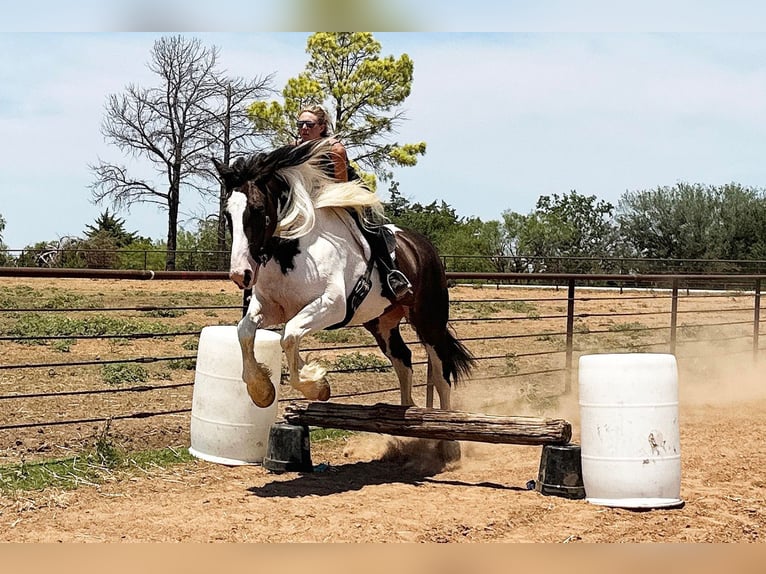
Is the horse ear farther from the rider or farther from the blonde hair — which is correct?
the blonde hair

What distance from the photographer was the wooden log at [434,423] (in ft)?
16.4

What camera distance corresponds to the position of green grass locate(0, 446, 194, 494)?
16.4 ft

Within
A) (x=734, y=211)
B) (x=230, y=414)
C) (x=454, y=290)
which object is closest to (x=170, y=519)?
(x=230, y=414)

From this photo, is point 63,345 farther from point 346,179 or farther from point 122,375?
point 346,179

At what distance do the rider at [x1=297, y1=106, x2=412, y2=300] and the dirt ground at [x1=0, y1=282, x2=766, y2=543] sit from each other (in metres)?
1.27

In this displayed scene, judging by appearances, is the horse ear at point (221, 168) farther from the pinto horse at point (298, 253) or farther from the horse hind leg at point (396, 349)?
the horse hind leg at point (396, 349)

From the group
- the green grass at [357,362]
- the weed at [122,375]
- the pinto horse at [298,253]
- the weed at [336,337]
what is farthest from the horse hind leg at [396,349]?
the weed at [336,337]

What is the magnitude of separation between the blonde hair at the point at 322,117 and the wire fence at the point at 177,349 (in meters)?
1.46

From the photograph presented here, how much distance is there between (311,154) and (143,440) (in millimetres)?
2633

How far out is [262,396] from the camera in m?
5.31

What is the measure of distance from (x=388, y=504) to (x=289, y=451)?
1.11 meters

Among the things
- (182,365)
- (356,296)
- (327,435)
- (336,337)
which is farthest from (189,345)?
(356,296)

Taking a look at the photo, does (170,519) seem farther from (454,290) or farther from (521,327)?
(454,290)

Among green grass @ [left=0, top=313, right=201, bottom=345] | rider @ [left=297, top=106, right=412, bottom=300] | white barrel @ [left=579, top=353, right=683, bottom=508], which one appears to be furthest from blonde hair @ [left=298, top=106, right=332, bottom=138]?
green grass @ [left=0, top=313, right=201, bottom=345]
